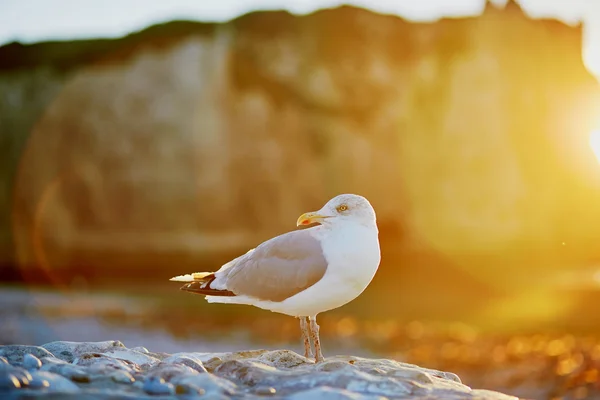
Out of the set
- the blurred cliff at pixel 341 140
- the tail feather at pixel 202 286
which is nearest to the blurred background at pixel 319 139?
the blurred cliff at pixel 341 140

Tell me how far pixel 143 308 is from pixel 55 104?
1460 cm

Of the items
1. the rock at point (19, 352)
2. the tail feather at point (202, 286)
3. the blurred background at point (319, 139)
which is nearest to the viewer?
the rock at point (19, 352)

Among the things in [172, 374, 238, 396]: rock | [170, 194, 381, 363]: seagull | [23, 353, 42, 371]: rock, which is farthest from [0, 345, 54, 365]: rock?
[172, 374, 238, 396]: rock

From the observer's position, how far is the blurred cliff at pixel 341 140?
29281 mm

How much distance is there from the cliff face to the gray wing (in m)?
24.0

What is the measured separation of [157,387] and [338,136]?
26.3m

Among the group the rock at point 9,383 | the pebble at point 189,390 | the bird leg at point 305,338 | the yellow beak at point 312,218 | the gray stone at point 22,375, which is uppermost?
the yellow beak at point 312,218

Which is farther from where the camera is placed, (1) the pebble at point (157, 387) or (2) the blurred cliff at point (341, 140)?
(2) the blurred cliff at point (341, 140)

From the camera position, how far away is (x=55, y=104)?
102 ft

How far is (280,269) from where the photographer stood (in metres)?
5.01

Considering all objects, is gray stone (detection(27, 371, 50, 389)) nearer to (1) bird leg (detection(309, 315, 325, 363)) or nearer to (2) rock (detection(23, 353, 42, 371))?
(2) rock (detection(23, 353, 42, 371))

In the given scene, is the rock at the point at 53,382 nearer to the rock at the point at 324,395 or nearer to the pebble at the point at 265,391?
the pebble at the point at 265,391

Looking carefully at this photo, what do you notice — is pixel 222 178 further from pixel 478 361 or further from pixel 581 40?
pixel 478 361

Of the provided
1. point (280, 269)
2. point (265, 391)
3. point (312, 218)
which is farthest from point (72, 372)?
point (312, 218)
